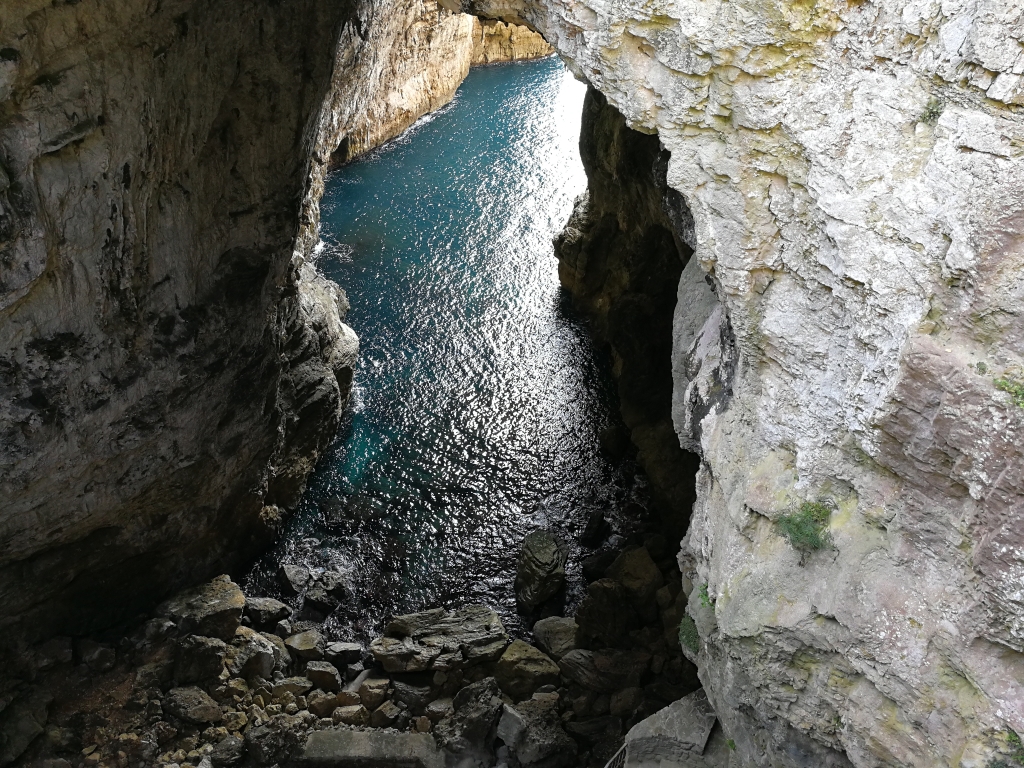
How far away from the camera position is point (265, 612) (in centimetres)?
1352

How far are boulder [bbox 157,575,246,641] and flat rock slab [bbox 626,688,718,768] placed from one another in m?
6.39

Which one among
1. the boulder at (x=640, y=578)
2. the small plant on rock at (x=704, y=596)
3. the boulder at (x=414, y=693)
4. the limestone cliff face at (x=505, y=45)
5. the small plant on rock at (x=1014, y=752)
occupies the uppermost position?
the limestone cliff face at (x=505, y=45)

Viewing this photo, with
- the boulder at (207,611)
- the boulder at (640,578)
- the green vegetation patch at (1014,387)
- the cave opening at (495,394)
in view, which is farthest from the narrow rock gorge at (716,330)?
the boulder at (640,578)

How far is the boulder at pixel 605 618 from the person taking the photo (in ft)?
42.5

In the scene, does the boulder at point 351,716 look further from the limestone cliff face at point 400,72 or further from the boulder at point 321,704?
the limestone cliff face at point 400,72

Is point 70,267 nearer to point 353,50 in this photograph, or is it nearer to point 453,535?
point 453,535

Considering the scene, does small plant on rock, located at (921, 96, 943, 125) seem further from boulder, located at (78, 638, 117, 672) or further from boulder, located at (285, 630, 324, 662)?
boulder, located at (78, 638, 117, 672)

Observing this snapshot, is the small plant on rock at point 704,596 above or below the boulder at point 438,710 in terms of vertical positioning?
above

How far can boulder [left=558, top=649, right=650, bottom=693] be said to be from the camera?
1210cm

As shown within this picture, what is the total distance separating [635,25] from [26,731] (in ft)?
35.6

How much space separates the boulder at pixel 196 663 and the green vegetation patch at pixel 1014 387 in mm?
10573

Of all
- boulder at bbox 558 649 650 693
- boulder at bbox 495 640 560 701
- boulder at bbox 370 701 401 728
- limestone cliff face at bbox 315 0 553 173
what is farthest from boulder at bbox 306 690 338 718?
limestone cliff face at bbox 315 0 553 173

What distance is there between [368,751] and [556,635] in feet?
10.9

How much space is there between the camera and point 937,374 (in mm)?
5629
